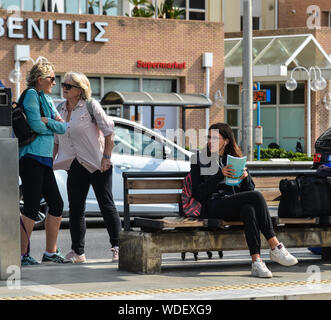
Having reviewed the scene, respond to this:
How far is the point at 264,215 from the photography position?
802cm

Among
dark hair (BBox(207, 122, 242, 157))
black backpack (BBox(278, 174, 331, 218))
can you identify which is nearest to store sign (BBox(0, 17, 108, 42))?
dark hair (BBox(207, 122, 242, 157))

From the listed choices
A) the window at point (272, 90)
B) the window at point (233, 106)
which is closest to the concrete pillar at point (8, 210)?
the window at point (233, 106)

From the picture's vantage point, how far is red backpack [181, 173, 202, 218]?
27.6 ft

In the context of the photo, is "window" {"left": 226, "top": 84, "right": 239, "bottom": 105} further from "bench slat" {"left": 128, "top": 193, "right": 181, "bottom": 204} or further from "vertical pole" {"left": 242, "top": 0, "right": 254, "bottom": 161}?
"bench slat" {"left": 128, "top": 193, "right": 181, "bottom": 204}

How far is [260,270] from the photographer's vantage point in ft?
25.6

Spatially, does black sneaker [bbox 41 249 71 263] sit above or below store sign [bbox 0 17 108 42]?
below

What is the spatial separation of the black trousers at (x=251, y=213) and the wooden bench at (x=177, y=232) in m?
0.14

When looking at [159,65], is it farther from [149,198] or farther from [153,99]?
[149,198]

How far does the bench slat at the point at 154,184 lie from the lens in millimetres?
8430

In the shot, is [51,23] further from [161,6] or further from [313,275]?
[313,275]

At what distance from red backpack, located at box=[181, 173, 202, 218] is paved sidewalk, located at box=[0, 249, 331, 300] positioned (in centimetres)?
53

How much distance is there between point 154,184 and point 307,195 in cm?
142

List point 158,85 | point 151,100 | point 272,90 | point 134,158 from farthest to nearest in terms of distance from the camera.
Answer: point 272,90, point 158,85, point 151,100, point 134,158

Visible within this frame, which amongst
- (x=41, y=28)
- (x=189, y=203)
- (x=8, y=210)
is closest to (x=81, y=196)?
(x=189, y=203)
